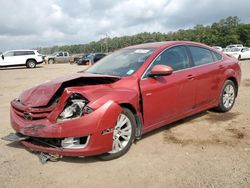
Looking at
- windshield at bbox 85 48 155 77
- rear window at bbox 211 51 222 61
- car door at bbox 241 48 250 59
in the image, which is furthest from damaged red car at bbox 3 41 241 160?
car door at bbox 241 48 250 59

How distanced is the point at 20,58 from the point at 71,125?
1063 inches

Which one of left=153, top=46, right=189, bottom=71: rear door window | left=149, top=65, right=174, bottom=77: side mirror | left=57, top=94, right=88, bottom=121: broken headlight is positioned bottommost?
left=57, top=94, right=88, bottom=121: broken headlight

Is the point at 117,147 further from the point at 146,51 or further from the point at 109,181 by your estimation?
the point at 146,51

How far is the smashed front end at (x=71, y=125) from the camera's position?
376cm

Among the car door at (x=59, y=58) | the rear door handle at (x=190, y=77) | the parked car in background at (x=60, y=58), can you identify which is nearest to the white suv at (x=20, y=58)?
the parked car in background at (x=60, y=58)

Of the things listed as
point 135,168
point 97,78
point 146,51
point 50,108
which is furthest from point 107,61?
point 135,168

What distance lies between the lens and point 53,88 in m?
4.27

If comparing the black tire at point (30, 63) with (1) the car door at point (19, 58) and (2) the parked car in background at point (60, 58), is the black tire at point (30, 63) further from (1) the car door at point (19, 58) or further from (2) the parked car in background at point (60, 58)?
(2) the parked car in background at point (60, 58)

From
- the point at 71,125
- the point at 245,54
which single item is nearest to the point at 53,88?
the point at 71,125

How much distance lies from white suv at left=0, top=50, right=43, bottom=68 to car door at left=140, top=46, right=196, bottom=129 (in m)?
26.0

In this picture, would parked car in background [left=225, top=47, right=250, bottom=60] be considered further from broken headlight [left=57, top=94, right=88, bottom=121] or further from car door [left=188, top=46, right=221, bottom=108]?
broken headlight [left=57, top=94, right=88, bottom=121]

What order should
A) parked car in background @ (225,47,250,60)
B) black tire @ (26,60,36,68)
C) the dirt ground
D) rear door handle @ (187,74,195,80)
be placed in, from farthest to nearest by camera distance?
parked car in background @ (225,47,250,60) < black tire @ (26,60,36,68) < rear door handle @ (187,74,195,80) < the dirt ground

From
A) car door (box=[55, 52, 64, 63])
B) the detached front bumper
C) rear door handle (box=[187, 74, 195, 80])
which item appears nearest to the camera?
the detached front bumper

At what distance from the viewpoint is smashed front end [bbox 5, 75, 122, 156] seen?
3762 millimetres
